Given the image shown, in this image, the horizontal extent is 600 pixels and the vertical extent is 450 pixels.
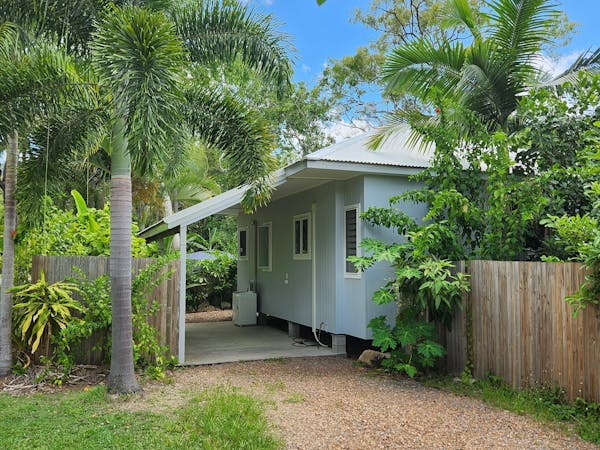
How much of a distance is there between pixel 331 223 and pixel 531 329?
4228 millimetres

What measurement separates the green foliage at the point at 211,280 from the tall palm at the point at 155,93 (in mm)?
9537

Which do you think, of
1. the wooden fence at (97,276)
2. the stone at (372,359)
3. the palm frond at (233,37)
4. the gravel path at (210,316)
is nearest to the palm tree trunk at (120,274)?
the wooden fence at (97,276)

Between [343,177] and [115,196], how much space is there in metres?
4.15

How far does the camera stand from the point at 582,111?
7707mm

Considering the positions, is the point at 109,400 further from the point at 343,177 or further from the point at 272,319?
the point at 272,319

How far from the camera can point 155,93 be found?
5.39 meters

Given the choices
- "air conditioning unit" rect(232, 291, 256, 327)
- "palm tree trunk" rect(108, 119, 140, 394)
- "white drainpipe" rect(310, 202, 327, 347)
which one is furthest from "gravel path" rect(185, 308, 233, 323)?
"palm tree trunk" rect(108, 119, 140, 394)

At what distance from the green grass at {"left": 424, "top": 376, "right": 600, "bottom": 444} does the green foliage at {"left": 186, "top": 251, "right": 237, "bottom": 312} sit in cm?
1086

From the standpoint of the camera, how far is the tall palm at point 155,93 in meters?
5.36

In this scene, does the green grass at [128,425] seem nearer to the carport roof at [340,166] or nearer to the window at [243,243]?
the carport roof at [340,166]

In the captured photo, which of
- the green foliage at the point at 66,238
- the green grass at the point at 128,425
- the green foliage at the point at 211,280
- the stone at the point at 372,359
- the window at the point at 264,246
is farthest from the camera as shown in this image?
the green foliage at the point at 211,280

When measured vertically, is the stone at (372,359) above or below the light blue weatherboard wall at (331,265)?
below

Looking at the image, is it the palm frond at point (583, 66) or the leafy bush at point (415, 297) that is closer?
the leafy bush at point (415, 297)

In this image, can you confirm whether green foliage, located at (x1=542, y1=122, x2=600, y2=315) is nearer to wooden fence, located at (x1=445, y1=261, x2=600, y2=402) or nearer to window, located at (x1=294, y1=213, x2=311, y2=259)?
wooden fence, located at (x1=445, y1=261, x2=600, y2=402)
